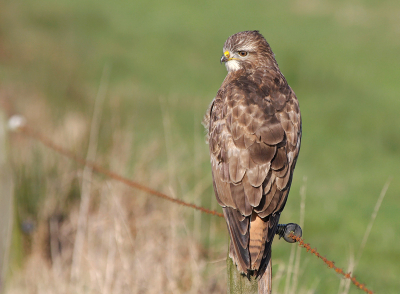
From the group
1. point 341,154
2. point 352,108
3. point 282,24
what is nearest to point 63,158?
point 341,154

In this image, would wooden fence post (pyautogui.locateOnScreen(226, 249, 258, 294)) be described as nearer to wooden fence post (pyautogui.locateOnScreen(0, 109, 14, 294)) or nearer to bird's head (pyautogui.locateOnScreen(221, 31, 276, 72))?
bird's head (pyautogui.locateOnScreen(221, 31, 276, 72))

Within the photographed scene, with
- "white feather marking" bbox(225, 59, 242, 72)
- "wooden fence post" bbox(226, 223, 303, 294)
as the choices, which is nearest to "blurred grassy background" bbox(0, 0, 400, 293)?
"white feather marking" bbox(225, 59, 242, 72)

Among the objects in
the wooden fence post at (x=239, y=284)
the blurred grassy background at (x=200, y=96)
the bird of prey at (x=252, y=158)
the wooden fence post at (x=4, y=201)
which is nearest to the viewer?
the wooden fence post at (x=239, y=284)

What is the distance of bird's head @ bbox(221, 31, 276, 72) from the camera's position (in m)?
4.59

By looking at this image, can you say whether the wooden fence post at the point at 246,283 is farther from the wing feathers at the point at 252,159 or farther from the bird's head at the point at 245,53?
the bird's head at the point at 245,53

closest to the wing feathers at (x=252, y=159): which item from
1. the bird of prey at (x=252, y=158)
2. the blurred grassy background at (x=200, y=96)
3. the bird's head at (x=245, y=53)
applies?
the bird of prey at (x=252, y=158)

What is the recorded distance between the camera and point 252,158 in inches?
131

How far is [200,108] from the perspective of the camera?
466 inches

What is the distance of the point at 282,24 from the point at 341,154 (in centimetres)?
906

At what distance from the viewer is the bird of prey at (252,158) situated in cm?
310

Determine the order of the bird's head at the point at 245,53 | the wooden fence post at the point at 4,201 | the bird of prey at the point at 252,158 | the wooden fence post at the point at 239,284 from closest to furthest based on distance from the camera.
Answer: the wooden fence post at the point at 239,284 → the bird of prey at the point at 252,158 → the wooden fence post at the point at 4,201 → the bird's head at the point at 245,53

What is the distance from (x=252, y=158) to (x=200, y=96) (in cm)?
1056

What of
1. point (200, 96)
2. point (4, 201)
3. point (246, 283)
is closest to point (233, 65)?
point (4, 201)

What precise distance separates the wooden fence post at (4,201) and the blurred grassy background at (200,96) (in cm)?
156
